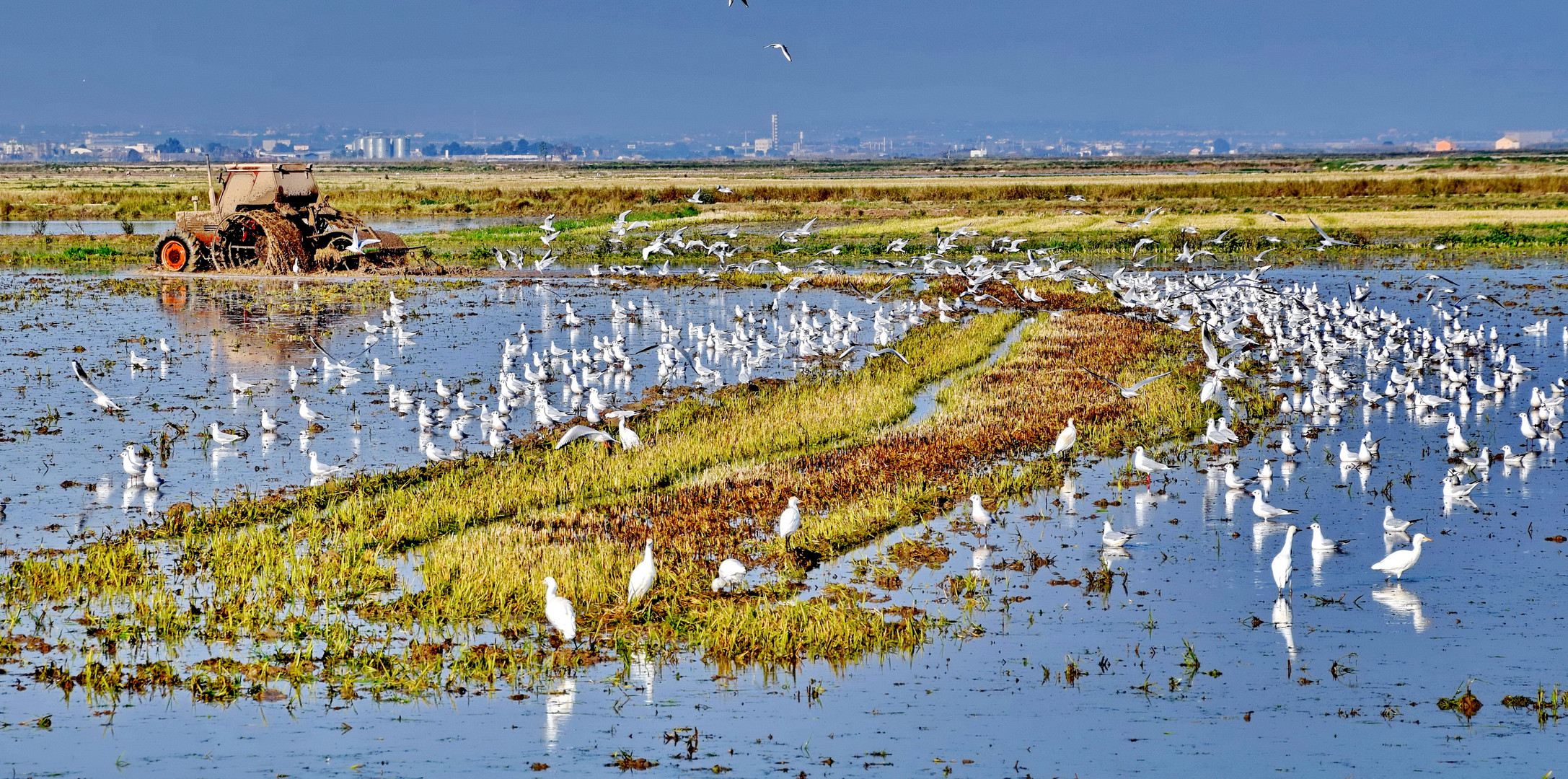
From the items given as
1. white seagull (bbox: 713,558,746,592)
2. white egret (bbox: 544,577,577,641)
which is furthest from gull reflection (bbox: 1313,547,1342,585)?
white egret (bbox: 544,577,577,641)

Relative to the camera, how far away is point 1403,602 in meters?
11.7

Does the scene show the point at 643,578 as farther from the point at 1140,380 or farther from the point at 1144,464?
the point at 1140,380

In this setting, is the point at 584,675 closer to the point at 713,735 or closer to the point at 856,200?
the point at 713,735

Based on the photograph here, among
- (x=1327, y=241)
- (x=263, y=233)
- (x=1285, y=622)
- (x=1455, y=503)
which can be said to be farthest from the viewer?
(x=263, y=233)

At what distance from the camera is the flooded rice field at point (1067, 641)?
8.73m

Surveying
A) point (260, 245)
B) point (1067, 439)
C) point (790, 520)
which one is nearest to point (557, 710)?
point (790, 520)

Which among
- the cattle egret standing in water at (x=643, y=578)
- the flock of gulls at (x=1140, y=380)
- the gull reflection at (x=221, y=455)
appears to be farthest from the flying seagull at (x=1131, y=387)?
the gull reflection at (x=221, y=455)

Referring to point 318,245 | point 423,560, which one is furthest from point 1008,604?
point 318,245

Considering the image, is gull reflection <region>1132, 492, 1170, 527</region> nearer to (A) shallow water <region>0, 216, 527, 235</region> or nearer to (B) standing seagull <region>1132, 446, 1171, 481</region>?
(B) standing seagull <region>1132, 446, 1171, 481</region>

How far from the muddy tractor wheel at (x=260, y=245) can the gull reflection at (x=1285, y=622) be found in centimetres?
3442

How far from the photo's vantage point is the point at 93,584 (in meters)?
11.6

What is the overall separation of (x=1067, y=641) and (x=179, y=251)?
3721 centimetres

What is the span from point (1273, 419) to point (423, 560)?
1269 centimetres

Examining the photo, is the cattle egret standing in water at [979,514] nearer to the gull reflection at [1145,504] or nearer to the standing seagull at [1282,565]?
the gull reflection at [1145,504]
